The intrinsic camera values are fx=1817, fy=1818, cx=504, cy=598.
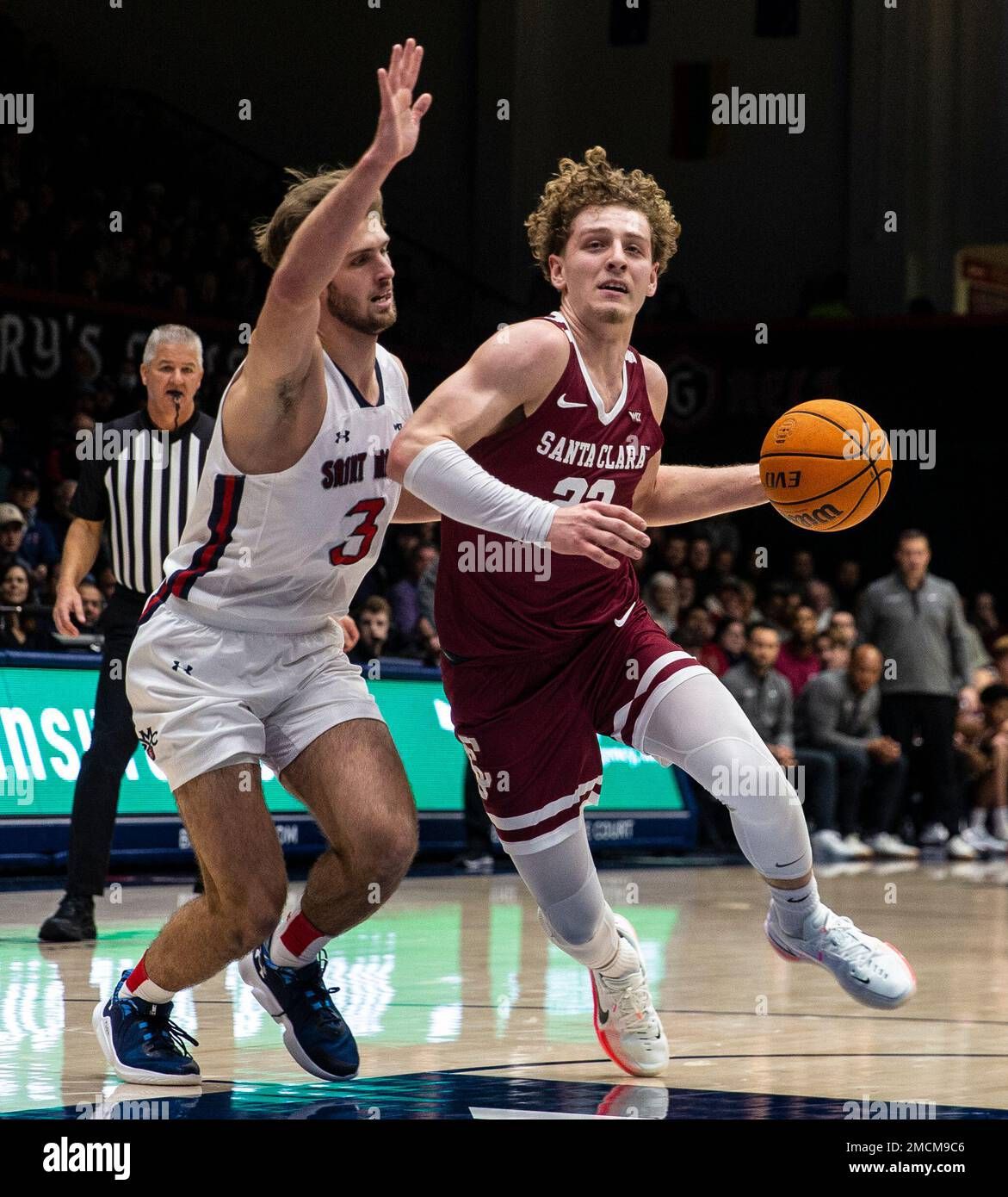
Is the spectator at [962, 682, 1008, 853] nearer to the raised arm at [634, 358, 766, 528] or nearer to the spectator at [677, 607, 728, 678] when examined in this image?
the spectator at [677, 607, 728, 678]

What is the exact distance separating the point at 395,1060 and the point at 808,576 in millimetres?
12491

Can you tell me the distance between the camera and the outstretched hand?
12.5ft

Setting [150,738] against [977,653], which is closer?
[150,738]

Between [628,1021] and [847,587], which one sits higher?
[847,587]

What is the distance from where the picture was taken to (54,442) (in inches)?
577

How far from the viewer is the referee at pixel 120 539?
22.4 feet

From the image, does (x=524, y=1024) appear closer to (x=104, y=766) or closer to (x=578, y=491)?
(x=578, y=491)

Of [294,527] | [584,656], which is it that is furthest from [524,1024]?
[294,527]

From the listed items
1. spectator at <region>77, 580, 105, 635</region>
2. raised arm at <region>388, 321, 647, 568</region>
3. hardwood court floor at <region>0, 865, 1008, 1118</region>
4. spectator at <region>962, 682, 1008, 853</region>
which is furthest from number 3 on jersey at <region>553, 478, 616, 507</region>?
spectator at <region>962, 682, 1008, 853</region>

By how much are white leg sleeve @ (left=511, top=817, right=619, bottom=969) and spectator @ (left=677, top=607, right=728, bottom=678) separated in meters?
8.57

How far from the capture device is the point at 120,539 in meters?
6.84

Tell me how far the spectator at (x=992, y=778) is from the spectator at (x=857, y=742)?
1.83 feet

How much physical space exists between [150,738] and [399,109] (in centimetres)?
156

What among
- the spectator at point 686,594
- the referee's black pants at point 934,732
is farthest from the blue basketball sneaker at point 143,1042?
the spectator at point 686,594
